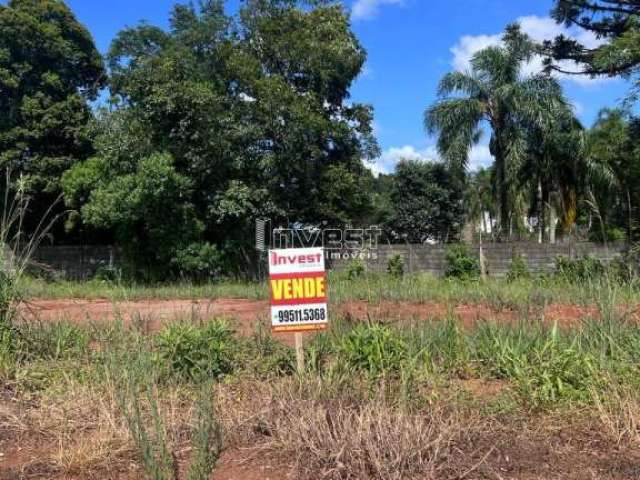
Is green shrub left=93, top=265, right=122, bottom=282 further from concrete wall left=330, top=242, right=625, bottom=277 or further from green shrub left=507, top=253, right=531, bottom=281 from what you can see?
green shrub left=507, top=253, right=531, bottom=281

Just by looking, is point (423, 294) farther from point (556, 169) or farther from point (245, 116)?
point (556, 169)

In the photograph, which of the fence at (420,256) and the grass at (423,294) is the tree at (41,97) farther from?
the grass at (423,294)

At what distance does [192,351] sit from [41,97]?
62.3 ft

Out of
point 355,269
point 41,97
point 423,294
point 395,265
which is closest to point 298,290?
point 423,294

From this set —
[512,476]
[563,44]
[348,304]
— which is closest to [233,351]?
[512,476]

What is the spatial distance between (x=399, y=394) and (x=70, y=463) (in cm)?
208

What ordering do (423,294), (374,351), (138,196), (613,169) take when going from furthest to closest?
(613,169) → (138,196) → (423,294) → (374,351)

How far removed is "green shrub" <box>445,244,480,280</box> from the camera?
1897 cm

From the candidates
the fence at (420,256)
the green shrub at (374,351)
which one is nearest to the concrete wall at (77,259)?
the fence at (420,256)

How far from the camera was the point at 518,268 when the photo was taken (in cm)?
1855

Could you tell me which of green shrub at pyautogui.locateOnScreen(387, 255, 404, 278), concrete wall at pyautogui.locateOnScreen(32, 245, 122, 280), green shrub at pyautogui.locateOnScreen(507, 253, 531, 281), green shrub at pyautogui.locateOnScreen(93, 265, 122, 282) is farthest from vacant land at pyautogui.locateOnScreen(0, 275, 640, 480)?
concrete wall at pyautogui.locateOnScreen(32, 245, 122, 280)

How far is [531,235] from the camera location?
1313 inches

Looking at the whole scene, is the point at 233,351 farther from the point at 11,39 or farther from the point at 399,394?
the point at 11,39

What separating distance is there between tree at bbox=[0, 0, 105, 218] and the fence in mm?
2098
